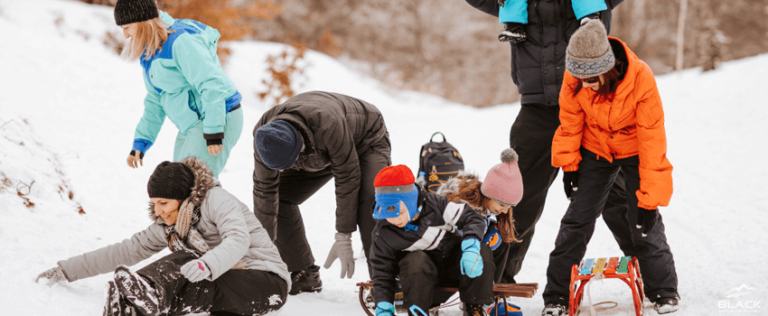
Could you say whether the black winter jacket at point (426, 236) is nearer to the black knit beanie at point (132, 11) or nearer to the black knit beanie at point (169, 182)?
the black knit beanie at point (169, 182)

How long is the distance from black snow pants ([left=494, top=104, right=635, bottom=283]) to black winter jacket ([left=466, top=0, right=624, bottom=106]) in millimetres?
94

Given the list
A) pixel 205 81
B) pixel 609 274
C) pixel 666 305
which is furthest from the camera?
pixel 205 81

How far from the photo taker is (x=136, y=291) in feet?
7.24

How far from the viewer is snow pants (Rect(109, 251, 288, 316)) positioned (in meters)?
2.31

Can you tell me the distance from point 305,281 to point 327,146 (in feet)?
3.32

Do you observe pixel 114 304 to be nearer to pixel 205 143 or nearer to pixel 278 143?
pixel 278 143

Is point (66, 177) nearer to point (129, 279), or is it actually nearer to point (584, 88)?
point (129, 279)

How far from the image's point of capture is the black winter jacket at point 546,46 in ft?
10.0

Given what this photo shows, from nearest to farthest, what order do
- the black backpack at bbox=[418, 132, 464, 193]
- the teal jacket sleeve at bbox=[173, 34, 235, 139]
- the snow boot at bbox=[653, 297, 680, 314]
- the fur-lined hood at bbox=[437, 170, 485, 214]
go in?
the snow boot at bbox=[653, 297, 680, 314] < the teal jacket sleeve at bbox=[173, 34, 235, 139] < the fur-lined hood at bbox=[437, 170, 485, 214] < the black backpack at bbox=[418, 132, 464, 193]

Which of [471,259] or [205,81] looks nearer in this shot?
[471,259]

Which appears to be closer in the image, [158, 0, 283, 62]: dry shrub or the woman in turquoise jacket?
the woman in turquoise jacket

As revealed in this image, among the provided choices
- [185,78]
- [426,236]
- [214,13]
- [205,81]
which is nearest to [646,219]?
[426,236]

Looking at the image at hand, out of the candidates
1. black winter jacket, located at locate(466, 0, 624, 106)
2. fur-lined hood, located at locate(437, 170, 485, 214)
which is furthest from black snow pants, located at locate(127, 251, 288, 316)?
black winter jacket, located at locate(466, 0, 624, 106)

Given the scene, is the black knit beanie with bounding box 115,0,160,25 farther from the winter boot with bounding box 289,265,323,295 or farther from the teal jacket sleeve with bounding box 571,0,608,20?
the teal jacket sleeve with bounding box 571,0,608,20
